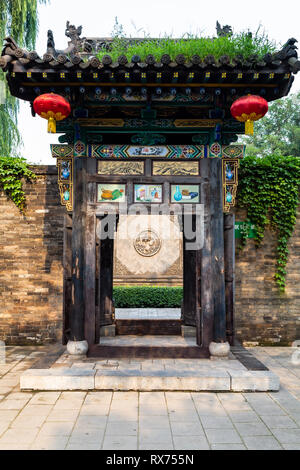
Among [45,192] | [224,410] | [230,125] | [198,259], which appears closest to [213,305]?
[198,259]

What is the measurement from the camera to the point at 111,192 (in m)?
5.57

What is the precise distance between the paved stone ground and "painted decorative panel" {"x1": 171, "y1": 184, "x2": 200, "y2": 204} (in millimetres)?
2844

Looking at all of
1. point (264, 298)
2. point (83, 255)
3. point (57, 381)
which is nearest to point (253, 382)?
point (57, 381)

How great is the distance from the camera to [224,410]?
412cm

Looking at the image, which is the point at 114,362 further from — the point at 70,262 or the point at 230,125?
the point at 230,125

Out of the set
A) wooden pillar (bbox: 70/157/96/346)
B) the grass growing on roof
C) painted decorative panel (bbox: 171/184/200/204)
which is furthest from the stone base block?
the grass growing on roof

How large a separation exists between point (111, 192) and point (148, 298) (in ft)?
22.4

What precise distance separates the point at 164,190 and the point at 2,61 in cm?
286

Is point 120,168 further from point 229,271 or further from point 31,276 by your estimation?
point 31,276

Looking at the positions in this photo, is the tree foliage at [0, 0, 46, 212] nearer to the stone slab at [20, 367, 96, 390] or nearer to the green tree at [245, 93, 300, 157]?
the stone slab at [20, 367, 96, 390]

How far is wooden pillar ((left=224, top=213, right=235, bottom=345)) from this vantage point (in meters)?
5.68

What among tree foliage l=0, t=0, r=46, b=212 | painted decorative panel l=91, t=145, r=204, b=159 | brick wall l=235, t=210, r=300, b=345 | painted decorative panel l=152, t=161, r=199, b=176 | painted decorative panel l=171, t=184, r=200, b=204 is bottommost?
brick wall l=235, t=210, r=300, b=345

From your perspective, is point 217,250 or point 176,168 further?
point 176,168

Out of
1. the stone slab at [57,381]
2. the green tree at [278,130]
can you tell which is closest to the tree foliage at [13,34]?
the stone slab at [57,381]
